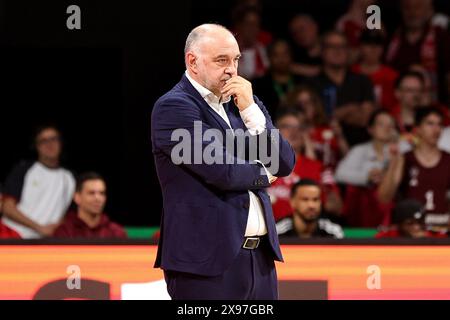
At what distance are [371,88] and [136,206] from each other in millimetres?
2217

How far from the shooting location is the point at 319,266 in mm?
6191

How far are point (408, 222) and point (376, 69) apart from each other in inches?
88.4

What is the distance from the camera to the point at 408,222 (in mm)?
7047

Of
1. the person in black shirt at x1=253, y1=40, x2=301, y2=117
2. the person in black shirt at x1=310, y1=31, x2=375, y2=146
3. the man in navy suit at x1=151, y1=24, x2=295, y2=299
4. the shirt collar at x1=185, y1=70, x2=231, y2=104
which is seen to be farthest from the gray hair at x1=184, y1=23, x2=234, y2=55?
the person in black shirt at x1=310, y1=31, x2=375, y2=146

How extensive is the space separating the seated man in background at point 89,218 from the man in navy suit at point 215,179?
110 inches

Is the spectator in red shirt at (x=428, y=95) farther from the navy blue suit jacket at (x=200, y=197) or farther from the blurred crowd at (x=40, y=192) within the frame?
the navy blue suit jacket at (x=200, y=197)

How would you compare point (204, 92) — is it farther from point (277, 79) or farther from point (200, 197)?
point (277, 79)

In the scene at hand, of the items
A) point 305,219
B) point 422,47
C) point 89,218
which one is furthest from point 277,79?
point 89,218

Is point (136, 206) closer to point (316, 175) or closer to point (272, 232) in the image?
point (316, 175)

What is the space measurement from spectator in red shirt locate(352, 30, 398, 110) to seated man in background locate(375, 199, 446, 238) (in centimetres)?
181

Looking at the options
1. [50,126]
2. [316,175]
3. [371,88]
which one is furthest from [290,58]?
[50,126]

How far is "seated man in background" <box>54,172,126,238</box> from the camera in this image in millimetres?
6973

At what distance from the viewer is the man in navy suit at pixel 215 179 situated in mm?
4086

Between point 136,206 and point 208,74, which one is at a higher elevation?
point 208,74
